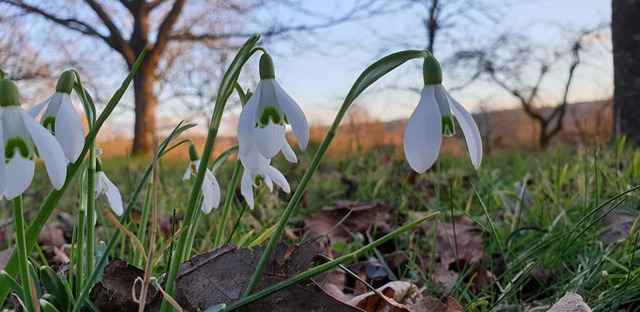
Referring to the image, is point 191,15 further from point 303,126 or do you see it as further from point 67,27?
point 303,126

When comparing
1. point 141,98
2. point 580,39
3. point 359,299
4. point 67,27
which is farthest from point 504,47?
point 359,299

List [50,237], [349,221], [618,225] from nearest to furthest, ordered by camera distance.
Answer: [618,225], [50,237], [349,221]

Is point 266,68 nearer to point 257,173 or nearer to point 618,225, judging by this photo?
point 257,173

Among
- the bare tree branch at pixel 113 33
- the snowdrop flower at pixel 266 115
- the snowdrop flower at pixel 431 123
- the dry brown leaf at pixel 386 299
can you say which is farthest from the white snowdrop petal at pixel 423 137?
the bare tree branch at pixel 113 33

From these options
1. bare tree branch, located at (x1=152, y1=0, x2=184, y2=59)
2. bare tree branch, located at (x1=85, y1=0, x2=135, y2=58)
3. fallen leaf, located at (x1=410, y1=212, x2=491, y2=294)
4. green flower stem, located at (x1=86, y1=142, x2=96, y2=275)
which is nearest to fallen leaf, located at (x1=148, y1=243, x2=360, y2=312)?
green flower stem, located at (x1=86, y1=142, x2=96, y2=275)

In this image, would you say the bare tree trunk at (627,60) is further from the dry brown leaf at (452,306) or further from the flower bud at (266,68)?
the flower bud at (266,68)

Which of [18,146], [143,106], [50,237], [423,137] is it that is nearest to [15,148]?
[18,146]

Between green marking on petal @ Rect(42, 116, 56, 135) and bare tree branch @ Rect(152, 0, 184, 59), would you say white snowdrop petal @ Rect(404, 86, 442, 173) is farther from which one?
bare tree branch @ Rect(152, 0, 184, 59)
